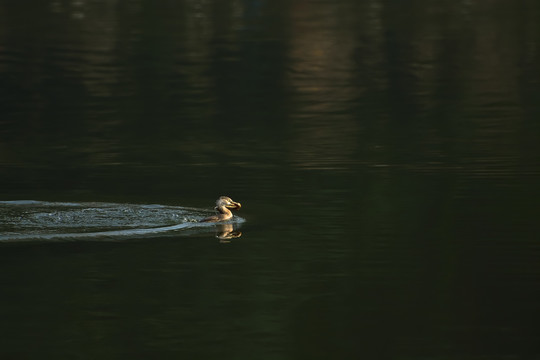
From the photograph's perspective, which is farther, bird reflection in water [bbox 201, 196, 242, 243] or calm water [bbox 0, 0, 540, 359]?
bird reflection in water [bbox 201, 196, 242, 243]

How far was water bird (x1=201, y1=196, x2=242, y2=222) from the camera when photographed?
17.5m

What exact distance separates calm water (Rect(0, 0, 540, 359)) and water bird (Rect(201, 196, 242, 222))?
0.34m

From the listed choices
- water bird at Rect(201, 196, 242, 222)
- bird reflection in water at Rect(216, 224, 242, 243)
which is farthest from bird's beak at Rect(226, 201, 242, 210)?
bird reflection in water at Rect(216, 224, 242, 243)

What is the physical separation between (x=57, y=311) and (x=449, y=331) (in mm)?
4057

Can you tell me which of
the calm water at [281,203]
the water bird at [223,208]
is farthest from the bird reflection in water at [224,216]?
the calm water at [281,203]

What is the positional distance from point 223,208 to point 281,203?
1.95m

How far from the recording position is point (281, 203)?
63.2ft

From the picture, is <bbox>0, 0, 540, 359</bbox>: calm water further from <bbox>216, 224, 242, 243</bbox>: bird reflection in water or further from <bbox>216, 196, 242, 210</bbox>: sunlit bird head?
<bbox>216, 196, 242, 210</bbox>: sunlit bird head

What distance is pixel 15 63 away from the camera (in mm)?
46125

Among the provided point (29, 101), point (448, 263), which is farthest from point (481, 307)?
point (29, 101)

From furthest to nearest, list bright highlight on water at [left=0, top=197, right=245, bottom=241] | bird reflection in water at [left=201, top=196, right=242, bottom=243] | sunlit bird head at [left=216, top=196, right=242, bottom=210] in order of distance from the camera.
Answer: sunlit bird head at [left=216, top=196, right=242, bottom=210] → bird reflection in water at [left=201, top=196, right=242, bottom=243] → bright highlight on water at [left=0, top=197, right=245, bottom=241]

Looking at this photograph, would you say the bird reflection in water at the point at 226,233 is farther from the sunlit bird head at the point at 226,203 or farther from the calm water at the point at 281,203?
the sunlit bird head at the point at 226,203

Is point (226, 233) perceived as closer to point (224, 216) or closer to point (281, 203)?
point (224, 216)

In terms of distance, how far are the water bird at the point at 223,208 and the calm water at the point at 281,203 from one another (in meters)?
0.34
